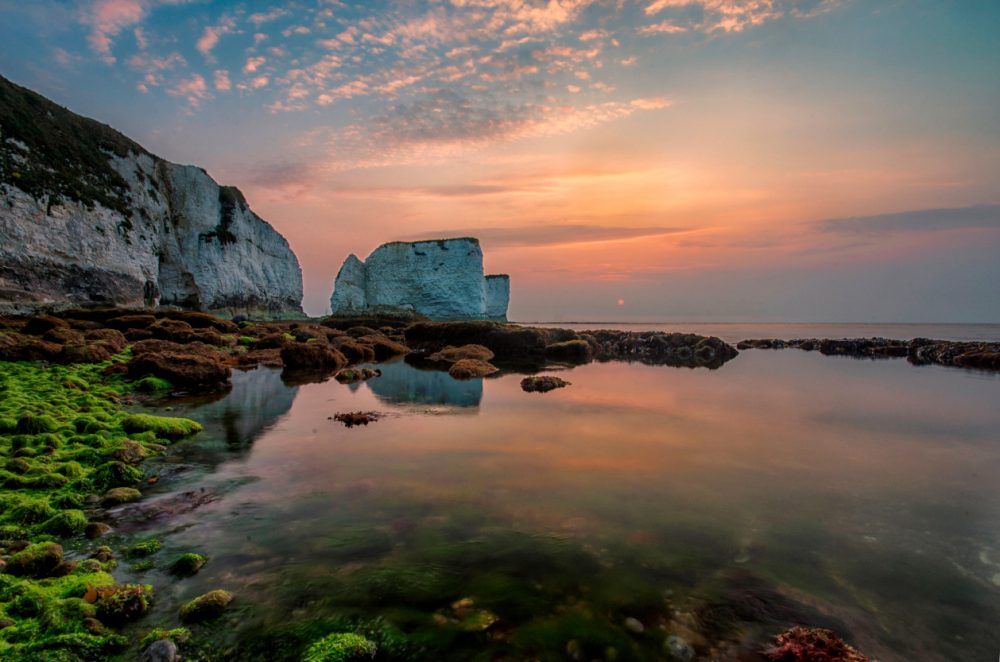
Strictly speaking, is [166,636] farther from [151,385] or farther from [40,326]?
[40,326]

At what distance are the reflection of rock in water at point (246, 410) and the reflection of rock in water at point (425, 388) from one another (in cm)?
260

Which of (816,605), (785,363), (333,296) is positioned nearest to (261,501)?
(816,605)

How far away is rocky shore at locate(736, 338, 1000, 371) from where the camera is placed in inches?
899

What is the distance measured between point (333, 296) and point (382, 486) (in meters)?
77.6

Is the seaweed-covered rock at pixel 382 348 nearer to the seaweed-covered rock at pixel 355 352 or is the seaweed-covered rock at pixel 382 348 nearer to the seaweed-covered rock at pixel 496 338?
the seaweed-covered rock at pixel 355 352

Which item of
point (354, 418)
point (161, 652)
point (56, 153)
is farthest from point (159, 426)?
point (56, 153)

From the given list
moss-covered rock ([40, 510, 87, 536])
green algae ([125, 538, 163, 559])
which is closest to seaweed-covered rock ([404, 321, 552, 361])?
moss-covered rock ([40, 510, 87, 536])

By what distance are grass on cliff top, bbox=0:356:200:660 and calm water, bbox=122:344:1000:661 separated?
41 cm

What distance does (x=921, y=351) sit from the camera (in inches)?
1037

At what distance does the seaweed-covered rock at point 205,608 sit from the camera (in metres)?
3.23

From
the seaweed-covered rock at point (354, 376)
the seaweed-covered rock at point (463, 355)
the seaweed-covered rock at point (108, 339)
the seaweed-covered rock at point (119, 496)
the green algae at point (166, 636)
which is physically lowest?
the green algae at point (166, 636)

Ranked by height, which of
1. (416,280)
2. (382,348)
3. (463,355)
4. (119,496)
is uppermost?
(416,280)

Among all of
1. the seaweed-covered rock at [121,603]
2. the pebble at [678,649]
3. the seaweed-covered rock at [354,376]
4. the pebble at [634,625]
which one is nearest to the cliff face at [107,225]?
the seaweed-covered rock at [354,376]

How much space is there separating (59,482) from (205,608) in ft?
12.3
